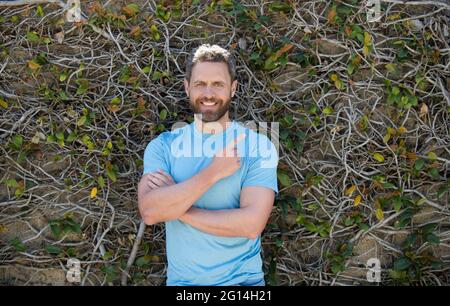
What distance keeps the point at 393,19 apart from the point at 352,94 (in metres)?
0.40

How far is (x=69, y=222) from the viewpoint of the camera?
2643 millimetres

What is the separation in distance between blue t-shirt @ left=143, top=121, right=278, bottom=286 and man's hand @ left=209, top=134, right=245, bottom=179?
90 millimetres

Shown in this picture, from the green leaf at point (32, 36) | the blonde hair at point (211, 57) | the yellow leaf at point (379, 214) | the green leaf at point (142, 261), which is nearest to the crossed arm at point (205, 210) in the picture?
the blonde hair at point (211, 57)

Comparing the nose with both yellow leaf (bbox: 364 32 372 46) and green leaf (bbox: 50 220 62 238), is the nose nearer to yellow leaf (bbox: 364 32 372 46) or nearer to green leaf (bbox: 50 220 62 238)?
yellow leaf (bbox: 364 32 372 46)

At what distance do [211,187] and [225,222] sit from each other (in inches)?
6.5

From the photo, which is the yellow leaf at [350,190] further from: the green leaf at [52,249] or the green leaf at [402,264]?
the green leaf at [52,249]

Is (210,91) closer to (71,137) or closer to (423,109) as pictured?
(71,137)

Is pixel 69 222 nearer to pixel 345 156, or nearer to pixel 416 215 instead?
pixel 345 156

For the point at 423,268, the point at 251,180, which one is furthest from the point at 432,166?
the point at 251,180

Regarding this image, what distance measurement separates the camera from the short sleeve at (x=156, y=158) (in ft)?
7.23

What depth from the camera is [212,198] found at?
213 cm

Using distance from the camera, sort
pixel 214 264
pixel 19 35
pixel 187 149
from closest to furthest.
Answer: pixel 214 264, pixel 187 149, pixel 19 35

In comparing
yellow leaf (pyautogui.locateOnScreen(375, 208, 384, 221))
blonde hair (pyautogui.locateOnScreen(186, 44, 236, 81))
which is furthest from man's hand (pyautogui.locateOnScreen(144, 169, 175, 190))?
yellow leaf (pyautogui.locateOnScreen(375, 208, 384, 221))

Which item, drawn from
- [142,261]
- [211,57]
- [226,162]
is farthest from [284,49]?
[142,261]
